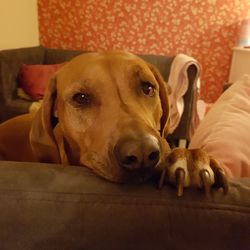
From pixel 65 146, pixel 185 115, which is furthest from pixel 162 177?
pixel 185 115

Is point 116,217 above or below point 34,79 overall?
above

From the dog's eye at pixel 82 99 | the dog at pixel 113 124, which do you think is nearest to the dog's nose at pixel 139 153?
the dog at pixel 113 124

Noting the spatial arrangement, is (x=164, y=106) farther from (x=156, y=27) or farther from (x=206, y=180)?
(x=156, y=27)

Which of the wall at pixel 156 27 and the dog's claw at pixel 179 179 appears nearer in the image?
the dog's claw at pixel 179 179

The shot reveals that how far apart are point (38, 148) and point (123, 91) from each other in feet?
1.32

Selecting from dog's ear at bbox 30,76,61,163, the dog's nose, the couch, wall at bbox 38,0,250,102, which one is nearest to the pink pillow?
wall at bbox 38,0,250,102

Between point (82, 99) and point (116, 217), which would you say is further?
point (82, 99)

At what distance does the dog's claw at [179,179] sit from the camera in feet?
2.09

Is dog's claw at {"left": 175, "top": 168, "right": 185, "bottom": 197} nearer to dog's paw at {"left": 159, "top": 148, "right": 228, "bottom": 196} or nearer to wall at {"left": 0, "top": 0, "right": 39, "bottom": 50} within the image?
dog's paw at {"left": 159, "top": 148, "right": 228, "bottom": 196}

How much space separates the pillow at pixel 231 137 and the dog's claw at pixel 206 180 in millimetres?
237

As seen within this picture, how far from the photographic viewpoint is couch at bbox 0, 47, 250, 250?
2.00 ft

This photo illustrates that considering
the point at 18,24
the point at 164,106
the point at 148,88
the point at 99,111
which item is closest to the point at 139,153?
the point at 99,111

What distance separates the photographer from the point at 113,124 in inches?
37.3

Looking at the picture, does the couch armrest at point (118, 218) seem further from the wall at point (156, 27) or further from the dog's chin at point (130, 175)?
the wall at point (156, 27)
